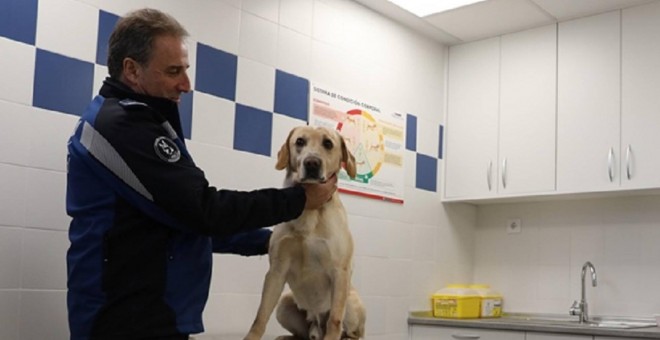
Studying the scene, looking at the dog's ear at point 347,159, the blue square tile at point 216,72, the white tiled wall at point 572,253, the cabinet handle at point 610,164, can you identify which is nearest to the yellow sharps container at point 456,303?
the white tiled wall at point 572,253

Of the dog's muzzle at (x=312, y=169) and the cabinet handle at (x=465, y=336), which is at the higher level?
the dog's muzzle at (x=312, y=169)

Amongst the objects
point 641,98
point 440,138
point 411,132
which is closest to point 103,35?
point 411,132

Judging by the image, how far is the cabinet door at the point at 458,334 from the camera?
373cm

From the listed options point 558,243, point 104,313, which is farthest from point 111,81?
point 558,243

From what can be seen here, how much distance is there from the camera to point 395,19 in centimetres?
411

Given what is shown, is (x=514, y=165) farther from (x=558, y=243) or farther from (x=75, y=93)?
(x=75, y=93)

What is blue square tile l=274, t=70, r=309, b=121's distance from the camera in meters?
3.37

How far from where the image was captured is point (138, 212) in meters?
1.85

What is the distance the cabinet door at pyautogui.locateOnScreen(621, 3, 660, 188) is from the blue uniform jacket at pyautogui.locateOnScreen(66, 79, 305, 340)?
8.04 feet

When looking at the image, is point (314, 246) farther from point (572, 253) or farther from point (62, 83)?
point (572, 253)

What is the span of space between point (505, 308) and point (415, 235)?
30.0 inches

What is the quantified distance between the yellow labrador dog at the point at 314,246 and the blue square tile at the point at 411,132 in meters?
1.73

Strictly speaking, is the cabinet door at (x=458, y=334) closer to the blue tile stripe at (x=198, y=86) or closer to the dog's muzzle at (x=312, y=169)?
the blue tile stripe at (x=198, y=86)

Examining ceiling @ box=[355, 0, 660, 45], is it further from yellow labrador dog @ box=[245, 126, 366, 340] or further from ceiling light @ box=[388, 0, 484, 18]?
yellow labrador dog @ box=[245, 126, 366, 340]
